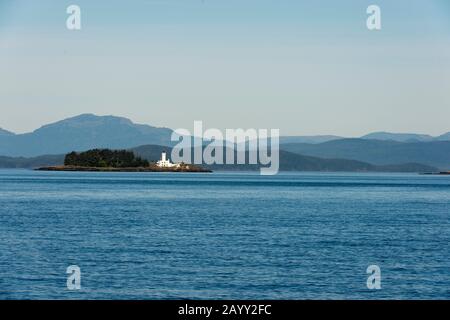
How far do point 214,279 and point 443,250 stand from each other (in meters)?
21.1

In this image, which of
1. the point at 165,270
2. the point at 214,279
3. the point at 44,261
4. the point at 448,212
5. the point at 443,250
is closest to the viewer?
the point at 214,279

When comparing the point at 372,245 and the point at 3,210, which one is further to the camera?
the point at 3,210

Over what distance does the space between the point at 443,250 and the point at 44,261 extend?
27.2 meters

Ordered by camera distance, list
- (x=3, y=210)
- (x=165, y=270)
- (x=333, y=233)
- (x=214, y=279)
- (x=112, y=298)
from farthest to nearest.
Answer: (x=3, y=210) < (x=333, y=233) < (x=165, y=270) < (x=214, y=279) < (x=112, y=298)

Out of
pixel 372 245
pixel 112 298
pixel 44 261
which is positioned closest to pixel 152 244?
pixel 44 261

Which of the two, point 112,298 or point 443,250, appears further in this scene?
point 443,250

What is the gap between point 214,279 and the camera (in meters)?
40.8
